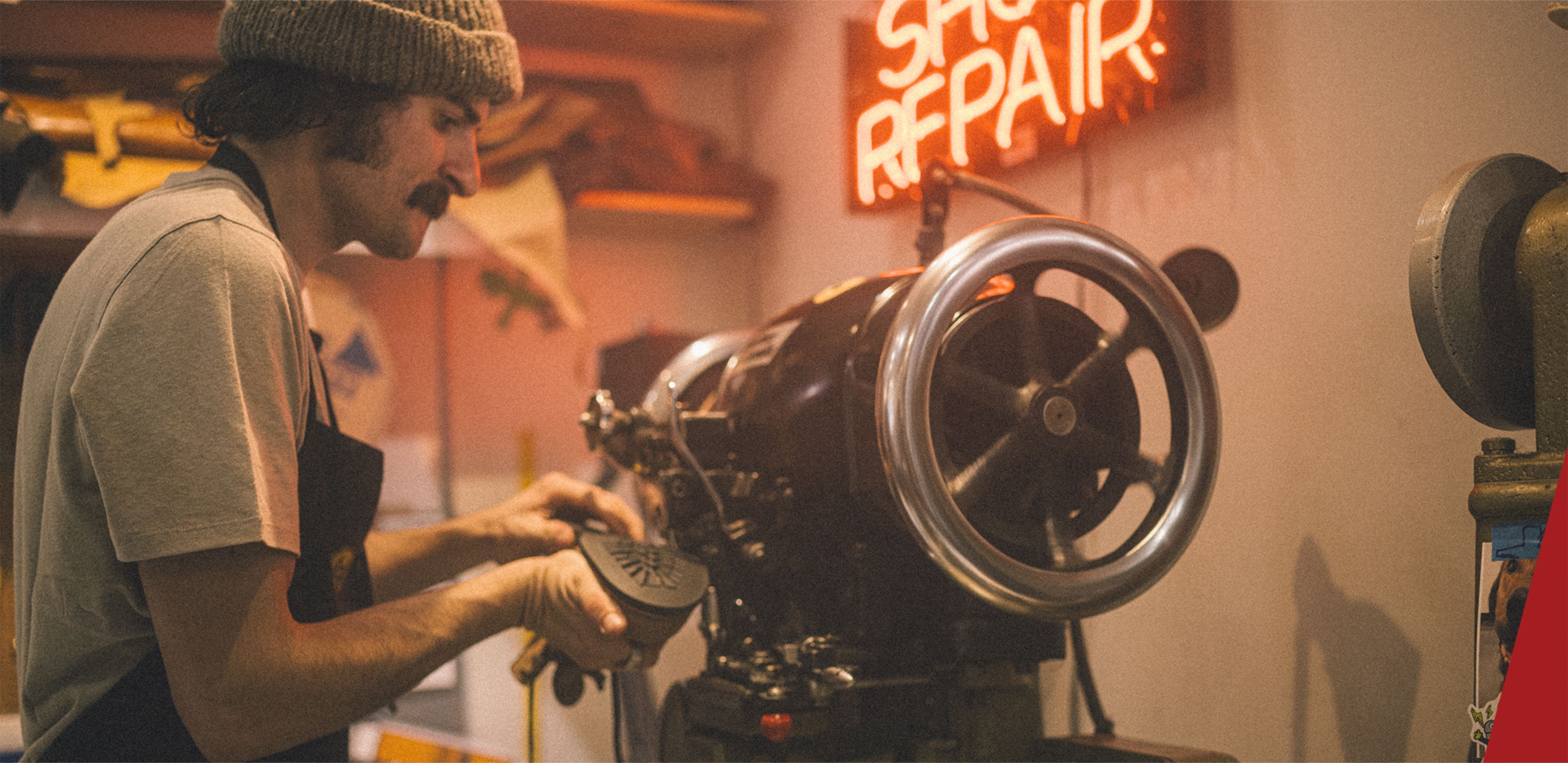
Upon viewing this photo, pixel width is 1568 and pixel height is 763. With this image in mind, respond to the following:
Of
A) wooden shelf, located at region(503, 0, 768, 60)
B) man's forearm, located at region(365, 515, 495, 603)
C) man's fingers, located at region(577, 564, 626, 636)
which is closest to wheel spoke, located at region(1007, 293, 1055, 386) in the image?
man's fingers, located at region(577, 564, 626, 636)

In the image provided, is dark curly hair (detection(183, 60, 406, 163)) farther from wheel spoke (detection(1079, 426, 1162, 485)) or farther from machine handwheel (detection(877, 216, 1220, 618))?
wheel spoke (detection(1079, 426, 1162, 485))

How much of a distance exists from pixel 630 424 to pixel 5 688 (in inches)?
52.3

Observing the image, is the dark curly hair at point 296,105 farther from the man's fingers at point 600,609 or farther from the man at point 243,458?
the man's fingers at point 600,609

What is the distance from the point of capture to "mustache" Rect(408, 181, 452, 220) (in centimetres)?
123

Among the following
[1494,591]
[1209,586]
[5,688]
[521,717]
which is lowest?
[521,717]

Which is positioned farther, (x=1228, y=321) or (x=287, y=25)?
(x=1228, y=321)

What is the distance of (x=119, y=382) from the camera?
885mm

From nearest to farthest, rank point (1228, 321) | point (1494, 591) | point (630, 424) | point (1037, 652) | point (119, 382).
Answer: point (1494, 591)
point (119, 382)
point (1037, 652)
point (630, 424)
point (1228, 321)

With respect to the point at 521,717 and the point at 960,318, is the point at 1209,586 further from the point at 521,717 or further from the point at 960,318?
the point at 521,717

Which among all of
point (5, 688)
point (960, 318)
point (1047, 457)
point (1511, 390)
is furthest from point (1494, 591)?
point (5, 688)

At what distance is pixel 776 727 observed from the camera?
0.96 metres

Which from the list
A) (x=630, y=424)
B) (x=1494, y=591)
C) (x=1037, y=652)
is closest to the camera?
(x=1494, y=591)

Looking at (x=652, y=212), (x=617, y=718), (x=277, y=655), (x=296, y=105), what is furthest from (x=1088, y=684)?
(x=652, y=212)

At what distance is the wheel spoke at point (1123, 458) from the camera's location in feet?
3.08
